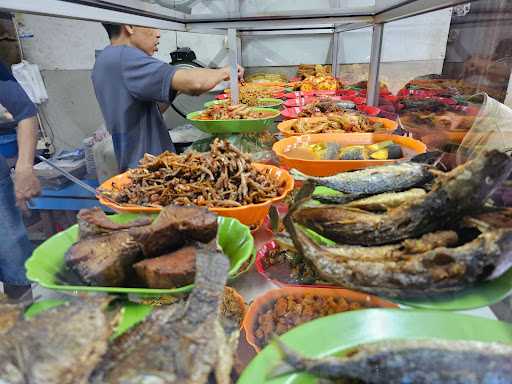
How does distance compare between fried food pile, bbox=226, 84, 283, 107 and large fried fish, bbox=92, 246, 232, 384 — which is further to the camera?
fried food pile, bbox=226, 84, 283, 107

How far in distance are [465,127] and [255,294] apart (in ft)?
5.38

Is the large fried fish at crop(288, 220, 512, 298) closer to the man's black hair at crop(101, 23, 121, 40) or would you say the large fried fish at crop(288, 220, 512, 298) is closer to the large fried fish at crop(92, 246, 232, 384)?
the large fried fish at crop(92, 246, 232, 384)

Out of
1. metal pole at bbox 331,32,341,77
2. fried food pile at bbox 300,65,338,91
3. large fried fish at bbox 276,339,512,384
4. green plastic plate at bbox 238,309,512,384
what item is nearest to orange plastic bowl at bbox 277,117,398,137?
green plastic plate at bbox 238,309,512,384

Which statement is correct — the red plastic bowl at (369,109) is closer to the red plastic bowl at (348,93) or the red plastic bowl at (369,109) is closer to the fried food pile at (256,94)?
the red plastic bowl at (348,93)

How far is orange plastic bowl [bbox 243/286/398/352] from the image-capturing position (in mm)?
922

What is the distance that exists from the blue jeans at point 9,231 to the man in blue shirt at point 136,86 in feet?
3.30

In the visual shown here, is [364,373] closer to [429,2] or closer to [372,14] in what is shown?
[429,2]

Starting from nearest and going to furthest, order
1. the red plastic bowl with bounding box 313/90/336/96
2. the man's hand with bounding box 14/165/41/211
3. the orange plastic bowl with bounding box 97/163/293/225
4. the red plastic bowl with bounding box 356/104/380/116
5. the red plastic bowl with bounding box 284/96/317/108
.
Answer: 1. the orange plastic bowl with bounding box 97/163/293/225
2. the man's hand with bounding box 14/165/41/211
3. the red plastic bowl with bounding box 356/104/380/116
4. the red plastic bowl with bounding box 284/96/317/108
5. the red plastic bowl with bounding box 313/90/336/96

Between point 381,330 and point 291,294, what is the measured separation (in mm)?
361

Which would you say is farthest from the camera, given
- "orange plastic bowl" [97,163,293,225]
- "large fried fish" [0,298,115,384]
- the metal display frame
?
"orange plastic bowl" [97,163,293,225]

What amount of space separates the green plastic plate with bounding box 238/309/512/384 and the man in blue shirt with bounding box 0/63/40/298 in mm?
1367

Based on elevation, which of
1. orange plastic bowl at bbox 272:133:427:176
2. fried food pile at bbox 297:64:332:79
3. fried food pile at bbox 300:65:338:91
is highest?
fried food pile at bbox 297:64:332:79

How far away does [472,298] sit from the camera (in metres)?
0.75

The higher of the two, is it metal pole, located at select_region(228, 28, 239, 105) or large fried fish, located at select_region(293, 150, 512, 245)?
metal pole, located at select_region(228, 28, 239, 105)
